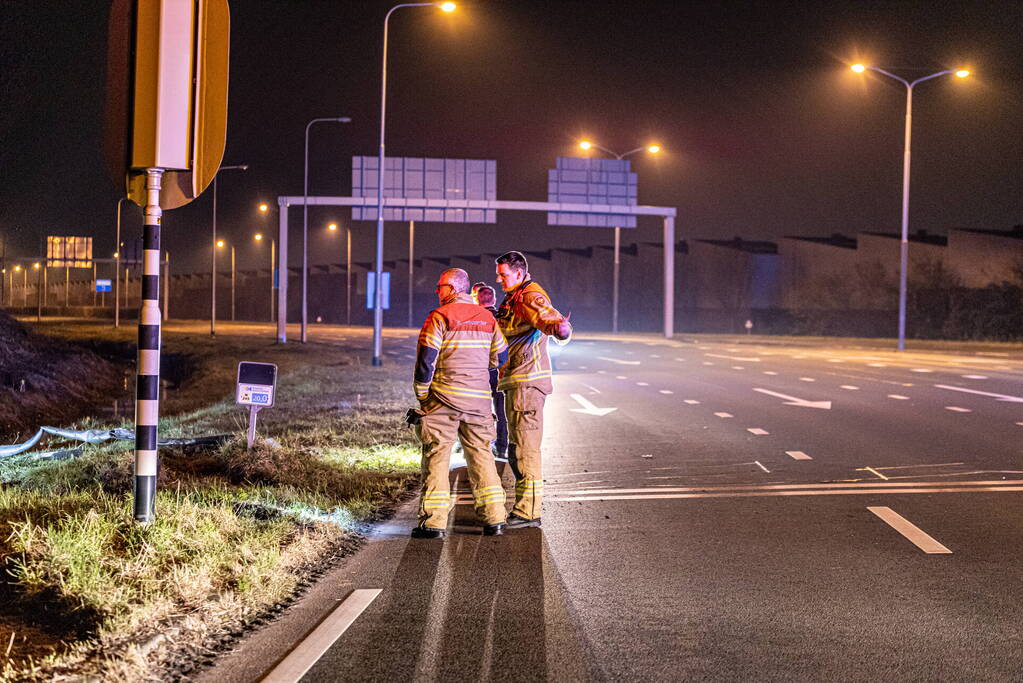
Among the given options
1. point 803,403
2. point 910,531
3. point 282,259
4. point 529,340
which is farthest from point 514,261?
point 282,259

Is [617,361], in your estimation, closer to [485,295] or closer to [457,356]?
[485,295]

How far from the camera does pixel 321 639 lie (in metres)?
4.71

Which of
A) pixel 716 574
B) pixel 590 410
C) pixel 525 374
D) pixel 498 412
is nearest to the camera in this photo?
pixel 716 574

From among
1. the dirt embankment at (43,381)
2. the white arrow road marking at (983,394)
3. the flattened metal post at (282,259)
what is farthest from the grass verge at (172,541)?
the flattened metal post at (282,259)

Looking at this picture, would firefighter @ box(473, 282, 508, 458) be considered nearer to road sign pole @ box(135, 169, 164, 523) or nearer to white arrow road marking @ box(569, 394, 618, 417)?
road sign pole @ box(135, 169, 164, 523)

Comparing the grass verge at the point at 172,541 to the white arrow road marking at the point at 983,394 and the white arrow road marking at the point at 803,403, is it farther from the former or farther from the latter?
the white arrow road marking at the point at 983,394

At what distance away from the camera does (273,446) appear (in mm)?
9828

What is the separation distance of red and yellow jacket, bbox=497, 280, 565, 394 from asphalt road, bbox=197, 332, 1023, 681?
1.07 meters

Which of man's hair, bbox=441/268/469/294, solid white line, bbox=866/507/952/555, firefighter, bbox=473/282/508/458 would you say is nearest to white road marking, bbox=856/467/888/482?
solid white line, bbox=866/507/952/555

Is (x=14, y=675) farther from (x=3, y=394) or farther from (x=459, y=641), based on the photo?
(x=3, y=394)

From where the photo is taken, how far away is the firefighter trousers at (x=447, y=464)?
22.5 ft

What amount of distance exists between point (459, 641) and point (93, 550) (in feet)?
7.48

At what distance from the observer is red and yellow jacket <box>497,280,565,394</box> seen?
24.0 ft

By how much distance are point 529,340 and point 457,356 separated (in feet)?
2.31
